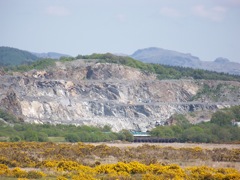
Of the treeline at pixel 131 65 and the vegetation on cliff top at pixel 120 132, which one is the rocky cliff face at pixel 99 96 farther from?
the vegetation on cliff top at pixel 120 132

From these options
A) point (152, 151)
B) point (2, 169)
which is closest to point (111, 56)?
point (152, 151)

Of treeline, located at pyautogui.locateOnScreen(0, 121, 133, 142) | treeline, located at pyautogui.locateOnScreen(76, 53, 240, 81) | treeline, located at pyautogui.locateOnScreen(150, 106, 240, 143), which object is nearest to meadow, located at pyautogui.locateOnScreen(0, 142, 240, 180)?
treeline, located at pyautogui.locateOnScreen(0, 121, 133, 142)

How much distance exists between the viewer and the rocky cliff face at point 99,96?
115688 millimetres

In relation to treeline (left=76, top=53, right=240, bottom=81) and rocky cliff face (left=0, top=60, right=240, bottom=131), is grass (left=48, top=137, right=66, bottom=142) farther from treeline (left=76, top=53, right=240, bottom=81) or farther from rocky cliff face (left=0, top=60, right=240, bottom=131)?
treeline (left=76, top=53, right=240, bottom=81)

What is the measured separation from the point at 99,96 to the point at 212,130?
37163mm

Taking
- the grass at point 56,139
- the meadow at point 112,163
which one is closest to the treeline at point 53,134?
the grass at point 56,139

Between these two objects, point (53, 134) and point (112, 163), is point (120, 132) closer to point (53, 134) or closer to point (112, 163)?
point (53, 134)

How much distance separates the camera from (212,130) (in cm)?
9581

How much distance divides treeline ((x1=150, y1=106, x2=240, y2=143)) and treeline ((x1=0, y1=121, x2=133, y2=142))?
6.90 meters

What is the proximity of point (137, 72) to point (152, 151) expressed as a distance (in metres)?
79.7

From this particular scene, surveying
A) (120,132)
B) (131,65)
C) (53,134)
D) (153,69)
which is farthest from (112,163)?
(153,69)

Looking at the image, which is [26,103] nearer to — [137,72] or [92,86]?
[92,86]

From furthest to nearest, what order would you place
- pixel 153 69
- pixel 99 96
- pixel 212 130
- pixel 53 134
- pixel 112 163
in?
pixel 153 69 → pixel 99 96 → pixel 212 130 → pixel 53 134 → pixel 112 163

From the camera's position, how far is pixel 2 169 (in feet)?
147
